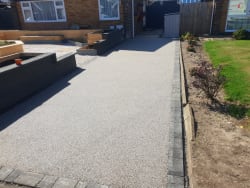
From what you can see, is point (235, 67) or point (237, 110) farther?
point (235, 67)

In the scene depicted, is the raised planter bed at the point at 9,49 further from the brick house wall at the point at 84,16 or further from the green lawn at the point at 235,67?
the green lawn at the point at 235,67

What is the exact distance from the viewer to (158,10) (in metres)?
19.5

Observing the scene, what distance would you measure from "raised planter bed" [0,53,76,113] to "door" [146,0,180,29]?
14.6 m

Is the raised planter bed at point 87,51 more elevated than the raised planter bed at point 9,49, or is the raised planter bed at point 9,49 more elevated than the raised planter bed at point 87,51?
the raised planter bed at point 9,49

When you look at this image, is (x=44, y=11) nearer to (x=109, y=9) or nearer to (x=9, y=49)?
(x=109, y=9)

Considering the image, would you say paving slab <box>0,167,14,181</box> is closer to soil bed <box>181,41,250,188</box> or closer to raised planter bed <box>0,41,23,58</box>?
Answer: soil bed <box>181,41,250,188</box>

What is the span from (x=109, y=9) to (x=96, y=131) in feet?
41.7

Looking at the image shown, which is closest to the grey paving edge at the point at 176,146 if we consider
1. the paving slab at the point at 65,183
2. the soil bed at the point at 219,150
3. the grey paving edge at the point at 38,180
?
the soil bed at the point at 219,150

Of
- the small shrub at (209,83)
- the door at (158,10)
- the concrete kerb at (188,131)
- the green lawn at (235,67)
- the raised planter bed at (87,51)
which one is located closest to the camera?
the concrete kerb at (188,131)

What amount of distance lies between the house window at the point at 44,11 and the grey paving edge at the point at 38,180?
15184 millimetres

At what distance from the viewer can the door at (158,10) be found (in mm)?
19405

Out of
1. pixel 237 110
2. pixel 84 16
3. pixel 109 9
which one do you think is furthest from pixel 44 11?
pixel 237 110

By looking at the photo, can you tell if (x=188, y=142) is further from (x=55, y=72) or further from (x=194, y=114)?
(x=55, y=72)

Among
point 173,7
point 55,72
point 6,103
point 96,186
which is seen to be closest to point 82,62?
point 55,72
